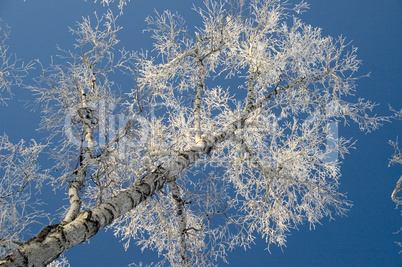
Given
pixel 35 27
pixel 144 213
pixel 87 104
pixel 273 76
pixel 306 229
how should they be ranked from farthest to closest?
pixel 35 27
pixel 306 229
pixel 273 76
pixel 144 213
pixel 87 104

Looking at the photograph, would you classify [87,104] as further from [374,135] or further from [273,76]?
[374,135]

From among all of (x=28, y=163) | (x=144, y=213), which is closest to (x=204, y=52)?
(x=144, y=213)

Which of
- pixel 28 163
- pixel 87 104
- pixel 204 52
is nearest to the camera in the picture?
pixel 28 163

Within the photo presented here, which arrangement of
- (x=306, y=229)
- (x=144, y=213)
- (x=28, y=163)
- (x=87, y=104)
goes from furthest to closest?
(x=306, y=229)
(x=144, y=213)
(x=87, y=104)
(x=28, y=163)

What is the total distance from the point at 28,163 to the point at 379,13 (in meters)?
20.2

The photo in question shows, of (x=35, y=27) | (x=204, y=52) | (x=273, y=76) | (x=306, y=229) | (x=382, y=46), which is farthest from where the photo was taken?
(x=35, y=27)

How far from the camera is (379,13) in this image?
19406 mm

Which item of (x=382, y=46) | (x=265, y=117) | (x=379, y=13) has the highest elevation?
(x=379, y=13)

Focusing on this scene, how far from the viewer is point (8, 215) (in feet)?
14.9

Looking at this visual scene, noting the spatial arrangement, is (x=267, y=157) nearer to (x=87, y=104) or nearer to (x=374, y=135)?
(x=87, y=104)

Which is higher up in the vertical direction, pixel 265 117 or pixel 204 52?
pixel 204 52

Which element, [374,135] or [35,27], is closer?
[374,135]

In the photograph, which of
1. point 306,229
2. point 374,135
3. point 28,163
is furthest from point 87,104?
point 374,135

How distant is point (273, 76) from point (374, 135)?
13.0 m
